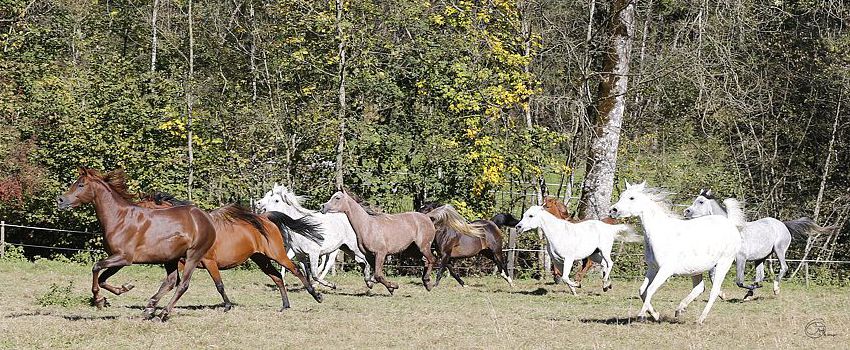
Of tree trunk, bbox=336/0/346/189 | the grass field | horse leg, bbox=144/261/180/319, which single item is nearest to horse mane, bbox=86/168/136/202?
horse leg, bbox=144/261/180/319

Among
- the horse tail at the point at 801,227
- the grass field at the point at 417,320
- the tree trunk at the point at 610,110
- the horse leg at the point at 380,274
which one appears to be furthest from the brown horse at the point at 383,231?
the horse tail at the point at 801,227

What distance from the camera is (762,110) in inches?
945

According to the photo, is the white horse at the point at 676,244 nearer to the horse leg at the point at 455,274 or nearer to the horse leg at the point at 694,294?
the horse leg at the point at 694,294

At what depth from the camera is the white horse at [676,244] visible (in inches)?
482

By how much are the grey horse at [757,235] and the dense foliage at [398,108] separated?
5.34m

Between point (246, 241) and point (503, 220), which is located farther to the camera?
point (503, 220)

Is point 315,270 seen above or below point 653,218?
below

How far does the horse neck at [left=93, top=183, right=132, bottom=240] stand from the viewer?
12.2 m

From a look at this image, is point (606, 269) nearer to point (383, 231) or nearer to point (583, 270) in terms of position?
point (583, 270)

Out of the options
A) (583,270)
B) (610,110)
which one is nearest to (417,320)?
(583,270)

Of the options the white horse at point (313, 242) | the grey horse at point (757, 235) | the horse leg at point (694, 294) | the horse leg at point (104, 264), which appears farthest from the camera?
the white horse at point (313, 242)

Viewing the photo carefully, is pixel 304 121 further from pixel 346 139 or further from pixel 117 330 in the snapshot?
pixel 117 330

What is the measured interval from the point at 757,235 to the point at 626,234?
7.22ft

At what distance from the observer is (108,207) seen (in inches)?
484
